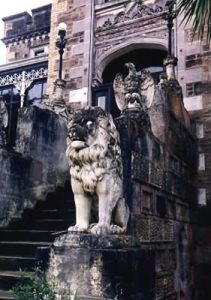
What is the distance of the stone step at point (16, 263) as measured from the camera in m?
5.72

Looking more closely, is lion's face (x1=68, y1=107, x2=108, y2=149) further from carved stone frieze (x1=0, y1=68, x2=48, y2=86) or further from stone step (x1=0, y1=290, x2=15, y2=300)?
carved stone frieze (x1=0, y1=68, x2=48, y2=86)

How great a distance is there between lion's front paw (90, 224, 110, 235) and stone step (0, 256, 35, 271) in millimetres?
1528

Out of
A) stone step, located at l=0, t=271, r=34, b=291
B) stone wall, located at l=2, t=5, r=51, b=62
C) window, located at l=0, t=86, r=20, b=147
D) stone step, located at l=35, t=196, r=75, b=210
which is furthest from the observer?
stone wall, located at l=2, t=5, r=51, b=62

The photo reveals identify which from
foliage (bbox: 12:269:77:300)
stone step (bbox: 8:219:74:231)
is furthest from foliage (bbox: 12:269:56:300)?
stone step (bbox: 8:219:74:231)

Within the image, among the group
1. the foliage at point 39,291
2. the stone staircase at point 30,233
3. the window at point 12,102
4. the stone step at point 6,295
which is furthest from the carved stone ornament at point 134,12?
the foliage at point 39,291

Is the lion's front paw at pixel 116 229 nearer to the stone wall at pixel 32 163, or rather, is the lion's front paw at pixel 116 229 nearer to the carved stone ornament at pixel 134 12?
the stone wall at pixel 32 163

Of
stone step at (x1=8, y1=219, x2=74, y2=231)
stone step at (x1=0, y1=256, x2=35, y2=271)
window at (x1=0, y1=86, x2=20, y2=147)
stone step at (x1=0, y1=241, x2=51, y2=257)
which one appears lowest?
stone step at (x1=0, y1=256, x2=35, y2=271)

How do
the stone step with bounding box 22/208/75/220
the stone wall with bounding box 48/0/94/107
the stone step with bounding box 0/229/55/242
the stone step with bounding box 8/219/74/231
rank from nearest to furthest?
1. the stone step with bounding box 0/229/55/242
2. the stone step with bounding box 8/219/74/231
3. the stone step with bounding box 22/208/75/220
4. the stone wall with bounding box 48/0/94/107

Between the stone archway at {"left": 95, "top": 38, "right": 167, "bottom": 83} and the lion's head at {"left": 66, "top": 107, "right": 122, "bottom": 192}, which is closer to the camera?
the lion's head at {"left": 66, "top": 107, "right": 122, "bottom": 192}

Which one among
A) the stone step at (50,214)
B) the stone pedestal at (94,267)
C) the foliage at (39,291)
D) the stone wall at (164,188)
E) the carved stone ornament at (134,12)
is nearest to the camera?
the foliage at (39,291)

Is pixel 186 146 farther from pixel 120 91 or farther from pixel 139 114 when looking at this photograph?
pixel 139 114

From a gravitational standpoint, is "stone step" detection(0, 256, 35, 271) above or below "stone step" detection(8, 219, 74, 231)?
below

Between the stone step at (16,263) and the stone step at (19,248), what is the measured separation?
177 mm

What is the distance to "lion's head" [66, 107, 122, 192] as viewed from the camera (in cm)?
465
